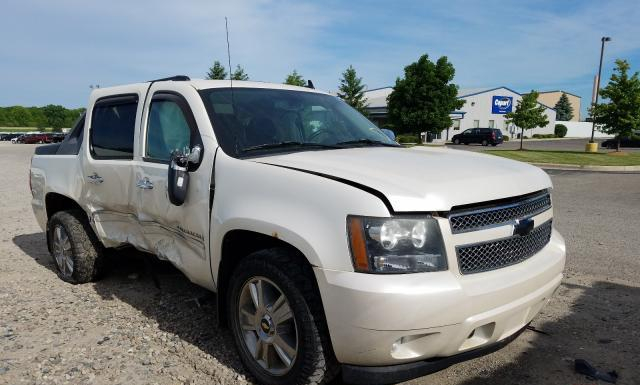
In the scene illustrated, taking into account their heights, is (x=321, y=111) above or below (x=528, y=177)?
above

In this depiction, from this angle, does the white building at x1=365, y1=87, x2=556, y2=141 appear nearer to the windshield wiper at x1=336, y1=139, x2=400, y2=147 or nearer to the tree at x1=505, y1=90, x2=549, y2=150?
the tree at x1=505, y1=90, x2=549, y2=150

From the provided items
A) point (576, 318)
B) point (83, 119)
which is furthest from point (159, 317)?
point (576, 318)

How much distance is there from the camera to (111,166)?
3.84 meters

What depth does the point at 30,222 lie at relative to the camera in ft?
25.8

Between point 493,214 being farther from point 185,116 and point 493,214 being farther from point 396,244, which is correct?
point 185,116

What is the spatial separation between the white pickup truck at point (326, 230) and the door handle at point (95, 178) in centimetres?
18

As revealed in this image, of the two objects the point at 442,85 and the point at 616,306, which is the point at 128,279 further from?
the point at 442,85

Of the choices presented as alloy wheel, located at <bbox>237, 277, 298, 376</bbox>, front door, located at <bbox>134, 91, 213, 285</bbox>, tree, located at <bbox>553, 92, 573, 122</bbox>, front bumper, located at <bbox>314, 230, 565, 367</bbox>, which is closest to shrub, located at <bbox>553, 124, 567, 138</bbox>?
tree, located at <bbox>553, 92, 573, 122</bbox>

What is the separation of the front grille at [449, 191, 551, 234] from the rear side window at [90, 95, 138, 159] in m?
2.54

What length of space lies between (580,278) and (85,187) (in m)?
4.66

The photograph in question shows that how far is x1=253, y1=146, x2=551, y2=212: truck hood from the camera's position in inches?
88.4

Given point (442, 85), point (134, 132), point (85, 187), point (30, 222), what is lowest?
point (30, 222)

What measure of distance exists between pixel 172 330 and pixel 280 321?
4.56 ft

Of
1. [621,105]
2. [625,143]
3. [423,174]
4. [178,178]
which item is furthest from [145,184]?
[625,143]
